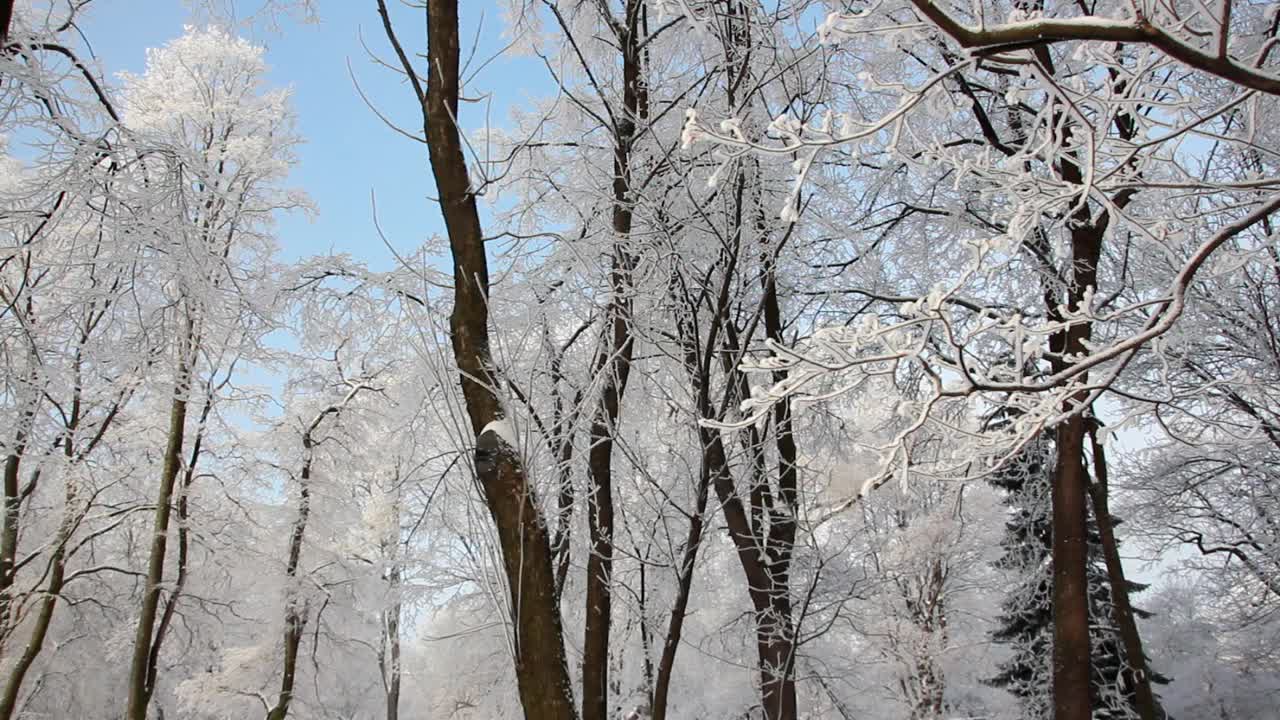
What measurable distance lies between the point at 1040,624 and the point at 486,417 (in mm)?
12867

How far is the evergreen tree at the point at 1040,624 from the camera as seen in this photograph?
992cm

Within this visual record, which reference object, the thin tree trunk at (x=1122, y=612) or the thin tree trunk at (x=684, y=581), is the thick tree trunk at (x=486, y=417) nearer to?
the thin tree trunk at (x=684, y=581)

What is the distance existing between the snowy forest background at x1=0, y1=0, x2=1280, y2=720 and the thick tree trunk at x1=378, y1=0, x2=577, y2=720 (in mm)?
15

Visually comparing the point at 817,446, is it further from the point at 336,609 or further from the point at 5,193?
the point at 336,609

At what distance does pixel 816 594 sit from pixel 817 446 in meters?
1.21

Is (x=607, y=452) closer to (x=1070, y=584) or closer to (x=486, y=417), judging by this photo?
(x=486, y=417)

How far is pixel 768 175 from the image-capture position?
4777 mm

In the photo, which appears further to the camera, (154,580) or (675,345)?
(154,580)

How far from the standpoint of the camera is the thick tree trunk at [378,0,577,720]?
7.91 feet

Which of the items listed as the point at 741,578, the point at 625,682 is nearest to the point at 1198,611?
the point at 741,578

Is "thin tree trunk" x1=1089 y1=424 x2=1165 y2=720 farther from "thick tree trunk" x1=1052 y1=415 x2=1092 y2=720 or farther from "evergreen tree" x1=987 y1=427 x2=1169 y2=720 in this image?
"thick tree trunk" x1=1052 y1=415 x2=1092 y2=720

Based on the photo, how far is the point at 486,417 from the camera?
2.74 m

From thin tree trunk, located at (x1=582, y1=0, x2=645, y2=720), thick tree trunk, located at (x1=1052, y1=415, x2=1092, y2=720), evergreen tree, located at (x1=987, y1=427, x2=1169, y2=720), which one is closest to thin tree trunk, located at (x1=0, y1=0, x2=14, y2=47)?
thin tree trunk, located at (x1=582, y1=0, x2=645, y2=720)

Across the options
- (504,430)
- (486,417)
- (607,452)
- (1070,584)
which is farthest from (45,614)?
(1070,584)
